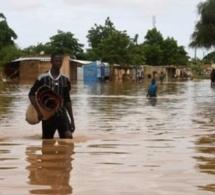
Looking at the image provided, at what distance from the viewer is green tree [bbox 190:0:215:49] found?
48.9 meters

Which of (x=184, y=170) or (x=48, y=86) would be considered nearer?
(x=184, y=170)

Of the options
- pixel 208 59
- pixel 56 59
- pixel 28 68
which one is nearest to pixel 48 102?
pixel 56 59

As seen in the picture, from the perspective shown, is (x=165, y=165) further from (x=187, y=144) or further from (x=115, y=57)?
(x=115, y=57)

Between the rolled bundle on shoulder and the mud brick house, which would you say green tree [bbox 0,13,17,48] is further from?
the rolled bundle on shoulder

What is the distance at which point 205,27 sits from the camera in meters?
49.2

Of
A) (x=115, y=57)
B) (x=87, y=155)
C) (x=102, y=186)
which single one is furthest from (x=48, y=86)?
(x=115, y=57)

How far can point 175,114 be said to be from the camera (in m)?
14.9

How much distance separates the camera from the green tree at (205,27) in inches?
1924

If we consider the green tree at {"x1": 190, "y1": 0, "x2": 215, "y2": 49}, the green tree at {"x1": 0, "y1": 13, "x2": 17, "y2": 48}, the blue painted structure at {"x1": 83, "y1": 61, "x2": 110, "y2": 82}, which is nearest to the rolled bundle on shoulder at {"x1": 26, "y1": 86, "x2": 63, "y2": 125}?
the green tree at {"x1": 190, "y1": 0, "x2": 215, "y2": 49}

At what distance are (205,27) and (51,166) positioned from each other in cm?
4441

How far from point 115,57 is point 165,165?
5909 cm

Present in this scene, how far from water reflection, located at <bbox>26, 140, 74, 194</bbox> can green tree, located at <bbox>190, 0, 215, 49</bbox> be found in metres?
42.0

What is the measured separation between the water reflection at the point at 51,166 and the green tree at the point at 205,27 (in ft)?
138

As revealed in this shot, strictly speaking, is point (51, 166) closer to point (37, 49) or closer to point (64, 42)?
point (64, 42)
